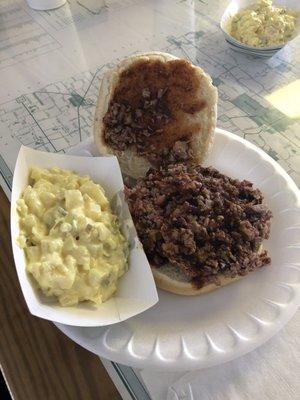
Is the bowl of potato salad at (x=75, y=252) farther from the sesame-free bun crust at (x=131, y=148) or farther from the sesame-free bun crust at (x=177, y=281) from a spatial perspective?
the sesame-free bun crust at (x=131, y=148)

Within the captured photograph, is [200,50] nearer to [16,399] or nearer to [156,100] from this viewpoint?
[156,100]

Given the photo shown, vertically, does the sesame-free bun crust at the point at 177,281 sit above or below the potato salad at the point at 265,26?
below

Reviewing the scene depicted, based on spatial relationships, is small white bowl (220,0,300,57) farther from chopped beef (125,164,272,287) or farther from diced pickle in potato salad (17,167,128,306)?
diced pickle in potato salad (17,167,128,306)

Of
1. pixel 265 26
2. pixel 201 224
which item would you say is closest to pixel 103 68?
pixel 265 26

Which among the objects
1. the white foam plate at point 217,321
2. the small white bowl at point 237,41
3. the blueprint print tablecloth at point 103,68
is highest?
the small white bowl at point 237,41

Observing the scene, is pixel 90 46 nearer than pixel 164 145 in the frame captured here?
No

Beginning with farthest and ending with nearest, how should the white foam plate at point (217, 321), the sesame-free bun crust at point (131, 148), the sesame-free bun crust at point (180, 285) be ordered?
the sesame-free bun crust at point (131, 148)
the sesame-free bun crust at point (180, 285)
the white foam plate at point (217, 321)

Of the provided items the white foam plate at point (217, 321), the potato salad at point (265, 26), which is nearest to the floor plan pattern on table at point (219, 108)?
the potato salad at point (265, 26)

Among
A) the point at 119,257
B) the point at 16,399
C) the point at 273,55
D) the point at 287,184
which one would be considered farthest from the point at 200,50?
the point at 16,399

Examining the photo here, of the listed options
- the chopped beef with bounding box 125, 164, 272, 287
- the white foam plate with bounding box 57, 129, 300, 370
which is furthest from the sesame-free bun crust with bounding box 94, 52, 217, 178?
the white foam plate with bounding box 57, 129, 300, 370
